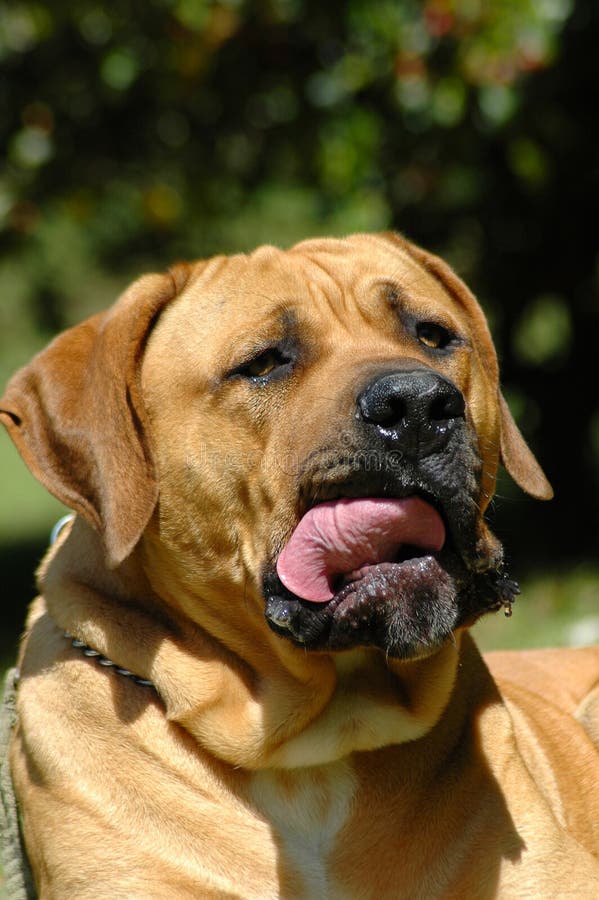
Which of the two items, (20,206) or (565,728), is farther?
(20,206)

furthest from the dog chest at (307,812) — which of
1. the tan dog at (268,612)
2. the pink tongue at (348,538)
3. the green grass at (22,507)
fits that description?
the green grass at (22,507)

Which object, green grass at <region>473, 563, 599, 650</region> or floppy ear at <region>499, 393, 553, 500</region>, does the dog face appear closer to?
floppy ear at <region>499, 393, 553, 500</region>

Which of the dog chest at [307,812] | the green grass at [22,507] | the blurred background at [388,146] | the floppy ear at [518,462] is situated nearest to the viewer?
the dog chest at [307,812]

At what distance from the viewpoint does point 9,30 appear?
7.61 m

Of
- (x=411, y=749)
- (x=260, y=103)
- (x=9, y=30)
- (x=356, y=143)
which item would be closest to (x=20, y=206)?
(x=9, y=30)

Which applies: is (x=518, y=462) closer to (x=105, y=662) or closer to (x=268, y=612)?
(x=268, y=612)

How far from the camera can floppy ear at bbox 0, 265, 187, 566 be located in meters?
3.25

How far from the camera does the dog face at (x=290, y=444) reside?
9.84 ft

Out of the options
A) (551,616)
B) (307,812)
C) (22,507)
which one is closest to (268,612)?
(307,812)

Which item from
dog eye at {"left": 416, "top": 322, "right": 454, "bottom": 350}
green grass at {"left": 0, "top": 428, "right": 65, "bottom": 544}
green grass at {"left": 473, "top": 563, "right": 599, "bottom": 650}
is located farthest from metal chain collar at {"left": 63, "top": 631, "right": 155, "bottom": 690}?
green grass at {"left": 0, "top": 428, "right": 65, "bottom": 544}

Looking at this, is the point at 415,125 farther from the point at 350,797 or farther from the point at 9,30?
the point at 350,797

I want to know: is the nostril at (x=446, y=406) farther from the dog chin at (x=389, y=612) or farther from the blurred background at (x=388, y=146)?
the blurred background at (x=388, y=146)

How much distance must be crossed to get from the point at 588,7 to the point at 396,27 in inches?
47.0

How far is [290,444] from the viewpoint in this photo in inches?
125
